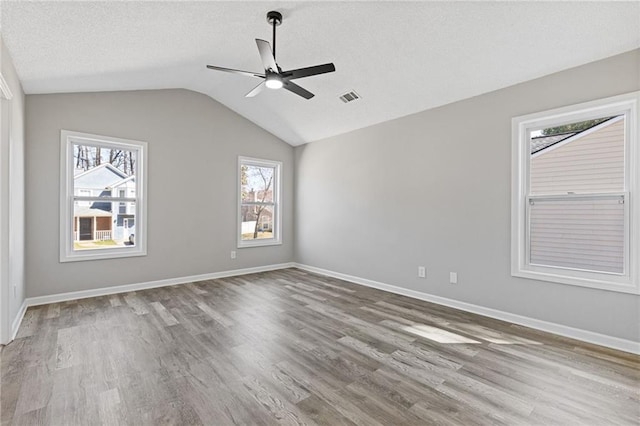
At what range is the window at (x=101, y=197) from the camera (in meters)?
4.11

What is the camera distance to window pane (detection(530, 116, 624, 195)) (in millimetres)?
2863

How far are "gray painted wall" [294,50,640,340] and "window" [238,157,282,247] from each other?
1156 mm

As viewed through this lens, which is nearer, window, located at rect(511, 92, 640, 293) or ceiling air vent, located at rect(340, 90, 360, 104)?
window, located at rect(511, 92, 640, 293)

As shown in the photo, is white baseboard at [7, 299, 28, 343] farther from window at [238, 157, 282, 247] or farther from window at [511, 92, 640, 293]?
window at [511, 92, 640, 293]

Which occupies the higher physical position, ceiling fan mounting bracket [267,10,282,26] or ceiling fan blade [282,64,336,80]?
ceiling fan mounting bracket [267,10,282,26]

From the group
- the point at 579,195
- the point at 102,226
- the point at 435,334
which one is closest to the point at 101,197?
the point at 102,226

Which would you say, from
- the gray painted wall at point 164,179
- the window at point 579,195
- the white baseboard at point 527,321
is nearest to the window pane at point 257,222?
the gray painted wall at point 164,179

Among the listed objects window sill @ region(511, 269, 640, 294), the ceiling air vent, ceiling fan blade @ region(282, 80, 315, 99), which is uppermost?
the ceiling air vent

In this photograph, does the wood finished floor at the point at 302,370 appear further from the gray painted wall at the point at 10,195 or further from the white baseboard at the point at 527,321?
the gray painted wall at the point at 10,195

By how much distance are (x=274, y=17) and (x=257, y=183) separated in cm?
358

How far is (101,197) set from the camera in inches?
172

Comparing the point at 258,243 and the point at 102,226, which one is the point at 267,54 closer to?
the point at 102,226

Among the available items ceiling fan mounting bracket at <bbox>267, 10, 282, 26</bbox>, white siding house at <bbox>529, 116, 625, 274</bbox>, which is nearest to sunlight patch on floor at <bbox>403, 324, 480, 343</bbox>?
white siding house at <bbox>529, 116, 625, 274</bbox>

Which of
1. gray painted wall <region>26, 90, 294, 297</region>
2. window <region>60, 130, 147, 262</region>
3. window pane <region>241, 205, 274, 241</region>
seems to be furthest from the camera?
window pane <region>241, 205, 274, 241</region>
